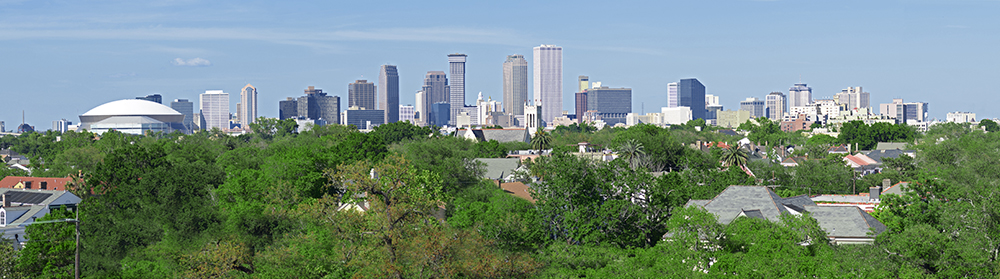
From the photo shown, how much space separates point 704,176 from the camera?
72.1 meters

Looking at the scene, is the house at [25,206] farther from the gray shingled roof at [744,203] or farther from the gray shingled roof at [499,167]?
the gray shingled roof at [744,203]

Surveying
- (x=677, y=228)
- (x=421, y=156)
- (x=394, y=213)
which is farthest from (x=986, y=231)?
(x=421, y=156)

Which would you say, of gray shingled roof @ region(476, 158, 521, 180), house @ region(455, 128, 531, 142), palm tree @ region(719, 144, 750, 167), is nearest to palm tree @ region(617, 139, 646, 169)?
palm tree @ region(719, 144, 750, 167)

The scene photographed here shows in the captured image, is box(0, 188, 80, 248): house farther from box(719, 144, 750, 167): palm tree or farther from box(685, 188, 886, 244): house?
box(719, 144, 750, 167): palm tree

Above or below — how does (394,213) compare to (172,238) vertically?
above

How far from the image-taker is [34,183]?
85062mm

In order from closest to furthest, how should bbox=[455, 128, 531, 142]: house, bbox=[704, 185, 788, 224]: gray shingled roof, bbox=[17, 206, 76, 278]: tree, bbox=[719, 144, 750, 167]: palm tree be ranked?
bbox=[704, 185, 788, 224]: gray shingled roof < bbox=[17, 206, 76, 278]: tree < bbox=[719, 144, 750, 167]: palm tree < bbox=[455, 128, 531, 142]: house

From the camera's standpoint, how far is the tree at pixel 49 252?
4288 cm

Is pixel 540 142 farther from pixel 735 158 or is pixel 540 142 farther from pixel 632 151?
pixel 735 158

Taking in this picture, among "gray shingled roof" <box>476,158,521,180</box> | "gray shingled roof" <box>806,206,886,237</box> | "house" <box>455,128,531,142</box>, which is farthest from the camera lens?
"house" <box>455,128,531,142</box>

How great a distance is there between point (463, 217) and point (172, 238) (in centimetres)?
1632

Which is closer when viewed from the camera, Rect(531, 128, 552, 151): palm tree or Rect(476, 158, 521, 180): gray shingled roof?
Rect(476, 158, 521, 180): gray shingled roof

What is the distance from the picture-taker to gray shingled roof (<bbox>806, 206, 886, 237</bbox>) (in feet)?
122

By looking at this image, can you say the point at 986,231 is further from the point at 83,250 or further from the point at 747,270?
the point at 83,250
